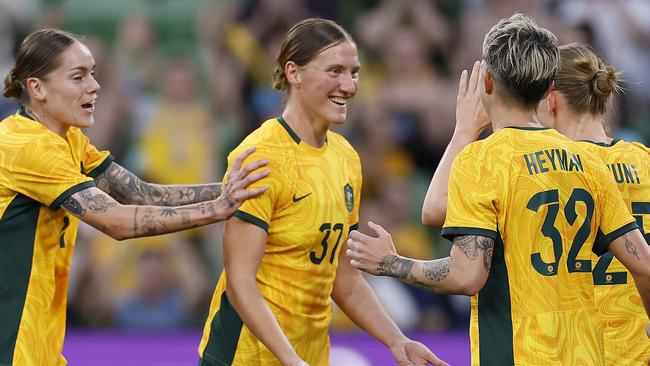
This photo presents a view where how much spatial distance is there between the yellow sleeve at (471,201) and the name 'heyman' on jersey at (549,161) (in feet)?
0.50

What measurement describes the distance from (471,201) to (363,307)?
4.52ft

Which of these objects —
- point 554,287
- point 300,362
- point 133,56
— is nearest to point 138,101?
point 133,56

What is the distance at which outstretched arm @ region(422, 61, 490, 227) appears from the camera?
4.27 meters

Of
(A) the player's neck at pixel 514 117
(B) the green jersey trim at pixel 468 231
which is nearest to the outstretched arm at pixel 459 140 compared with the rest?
(A) the player's neck at pixel 514 117

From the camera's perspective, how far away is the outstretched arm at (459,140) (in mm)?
4266

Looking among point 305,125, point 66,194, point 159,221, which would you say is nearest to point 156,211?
point 159,221

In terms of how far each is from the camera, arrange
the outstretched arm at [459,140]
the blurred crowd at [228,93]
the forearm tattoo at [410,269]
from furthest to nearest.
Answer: the blurred crowd at [228,93] → the outstretched arm at [459,140] → the forearm tattoo at [410,269]

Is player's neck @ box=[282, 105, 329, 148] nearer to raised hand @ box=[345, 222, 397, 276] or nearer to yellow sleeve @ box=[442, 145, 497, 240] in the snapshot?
raised hand @ box=[345, 222, 397, 276]

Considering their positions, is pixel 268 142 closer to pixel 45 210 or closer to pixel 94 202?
pixel 94 202

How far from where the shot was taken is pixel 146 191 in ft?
16.6

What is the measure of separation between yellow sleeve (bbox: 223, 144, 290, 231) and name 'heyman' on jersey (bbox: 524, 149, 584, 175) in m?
1.20

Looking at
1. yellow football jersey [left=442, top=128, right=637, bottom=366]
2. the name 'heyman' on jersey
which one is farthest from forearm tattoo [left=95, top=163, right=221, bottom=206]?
the name 'heyman' on jersey

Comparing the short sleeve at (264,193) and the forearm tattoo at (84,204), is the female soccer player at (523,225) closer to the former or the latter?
the short sleeve at (264,193)

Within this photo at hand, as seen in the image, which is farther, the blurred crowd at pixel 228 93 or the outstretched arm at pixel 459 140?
the blurred crowd at pixel 228 93
